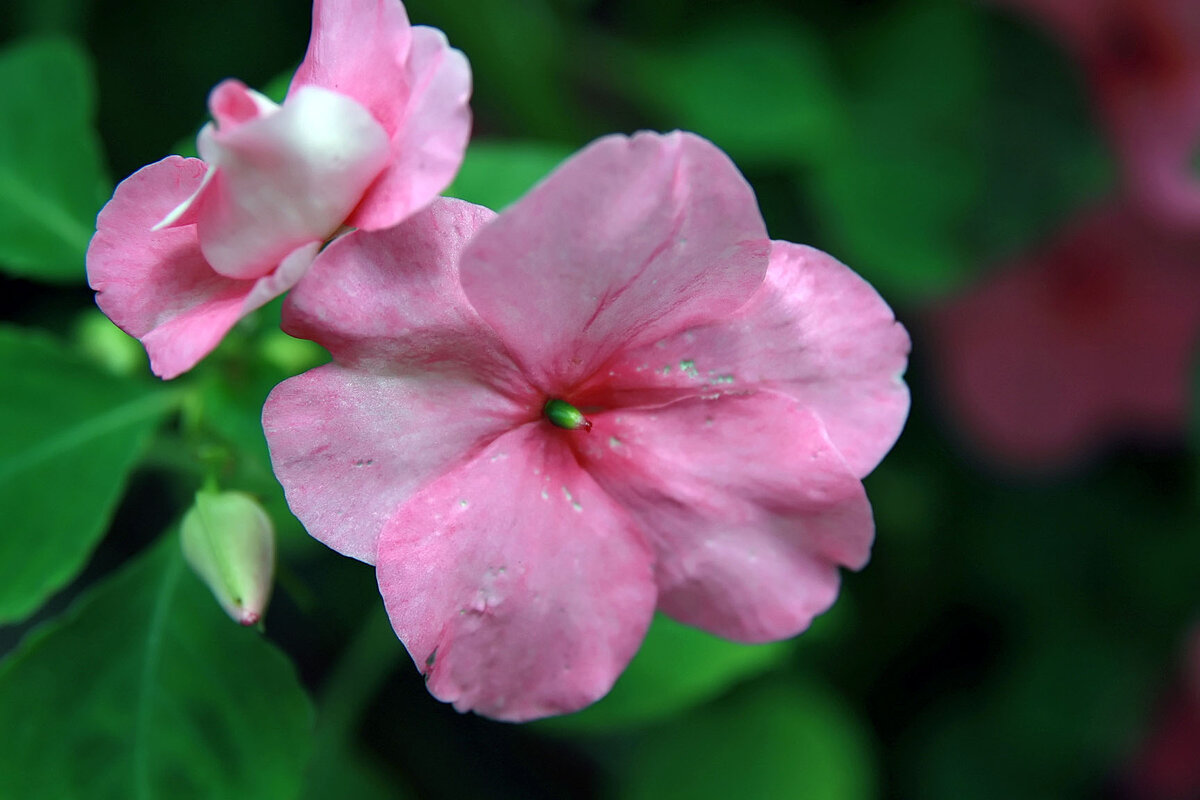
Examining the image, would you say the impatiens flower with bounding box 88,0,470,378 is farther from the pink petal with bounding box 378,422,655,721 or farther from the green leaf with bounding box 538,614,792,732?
the green leaf with bounding box 538,614,792,732

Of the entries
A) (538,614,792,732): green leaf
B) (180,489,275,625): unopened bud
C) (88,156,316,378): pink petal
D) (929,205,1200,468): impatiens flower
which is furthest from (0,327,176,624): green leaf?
(929,205,1200,468): impatiens flower

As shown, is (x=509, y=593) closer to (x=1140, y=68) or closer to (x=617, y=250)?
(x=617, y=250)

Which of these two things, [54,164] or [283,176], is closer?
[283,176]

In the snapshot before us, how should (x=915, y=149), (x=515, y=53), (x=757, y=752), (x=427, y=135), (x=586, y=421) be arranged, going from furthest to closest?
(x=915, y=149)
(x=515, y=53)
(x=757, y=752)
(x=586, y=421)
(x=427, y=135)

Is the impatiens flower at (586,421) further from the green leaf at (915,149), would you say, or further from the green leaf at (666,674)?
the green leaf at (915,149)

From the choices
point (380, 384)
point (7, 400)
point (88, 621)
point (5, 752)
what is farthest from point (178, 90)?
point (380, 384)

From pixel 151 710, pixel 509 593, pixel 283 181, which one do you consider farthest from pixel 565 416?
pixel 151 710

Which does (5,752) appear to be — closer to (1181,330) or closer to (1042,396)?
(1042,396)
